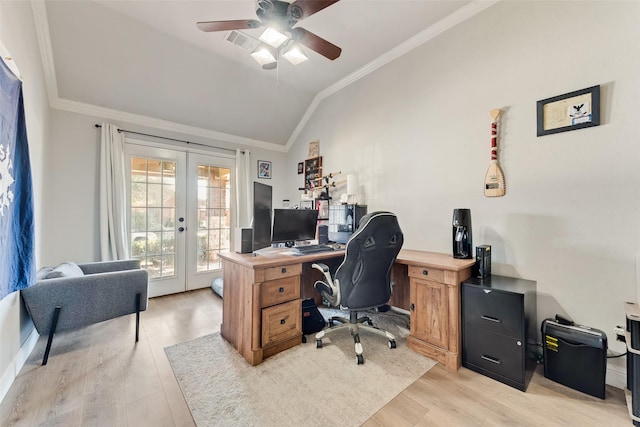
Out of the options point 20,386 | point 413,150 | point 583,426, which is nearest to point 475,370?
point 583,426

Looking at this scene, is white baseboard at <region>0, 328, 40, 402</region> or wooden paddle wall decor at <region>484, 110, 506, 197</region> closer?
white baseboard at <region>0, 328, 40, 402</region>

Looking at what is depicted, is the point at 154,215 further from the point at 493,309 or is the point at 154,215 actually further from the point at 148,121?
the point at 493,309

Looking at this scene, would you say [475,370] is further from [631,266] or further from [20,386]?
[20,386]

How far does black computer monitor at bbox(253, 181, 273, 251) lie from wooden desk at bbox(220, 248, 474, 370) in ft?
0.57

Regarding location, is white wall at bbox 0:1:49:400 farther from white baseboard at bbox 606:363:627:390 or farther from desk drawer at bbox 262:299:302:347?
white baseboard at bbox 606:363:627:390

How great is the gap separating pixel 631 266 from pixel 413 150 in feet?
6.16

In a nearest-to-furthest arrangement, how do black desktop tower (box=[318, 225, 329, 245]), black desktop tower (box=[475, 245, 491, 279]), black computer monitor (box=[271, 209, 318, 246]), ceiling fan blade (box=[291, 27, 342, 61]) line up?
ceiling fan blade (box=[291, 27, 342, 61])
black desktop tower (box=[475, 245, 491, 279])
black computer monitor (box=[271, 209, 318, 246])
black desktop tower (box=[318, 225, 329, 245])

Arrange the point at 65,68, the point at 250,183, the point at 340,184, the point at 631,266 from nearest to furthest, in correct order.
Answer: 1. the point at 631,266
2. the point at 65,68
3. the point at 340,184
4. the point at 250,183

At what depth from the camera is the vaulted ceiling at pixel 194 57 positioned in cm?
237

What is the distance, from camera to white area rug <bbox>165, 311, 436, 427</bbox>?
4.79ft

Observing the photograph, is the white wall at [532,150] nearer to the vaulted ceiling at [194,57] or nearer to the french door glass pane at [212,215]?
the vaulted ceiling at [194,57]

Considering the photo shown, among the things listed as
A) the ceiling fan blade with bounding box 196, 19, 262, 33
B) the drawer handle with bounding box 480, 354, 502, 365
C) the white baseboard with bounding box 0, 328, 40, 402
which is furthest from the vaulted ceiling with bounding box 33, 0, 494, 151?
the drawer handle with bounding box 480, 354, 502, 365

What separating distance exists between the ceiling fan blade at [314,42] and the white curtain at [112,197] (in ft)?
8.96

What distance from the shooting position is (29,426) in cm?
137
